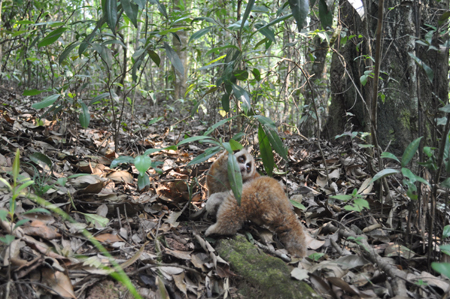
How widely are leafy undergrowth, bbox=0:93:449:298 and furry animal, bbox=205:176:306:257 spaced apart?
0.13 metres

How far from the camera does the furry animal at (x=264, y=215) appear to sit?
269cm

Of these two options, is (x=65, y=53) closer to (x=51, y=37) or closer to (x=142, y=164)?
(x=51, y=37)

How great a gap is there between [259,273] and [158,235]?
914 millimetres

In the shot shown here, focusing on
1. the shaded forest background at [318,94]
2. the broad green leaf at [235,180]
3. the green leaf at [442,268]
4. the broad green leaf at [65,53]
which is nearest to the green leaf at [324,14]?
the shaded forest background at [318,94]

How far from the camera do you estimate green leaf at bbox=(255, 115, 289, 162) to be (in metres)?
3.07

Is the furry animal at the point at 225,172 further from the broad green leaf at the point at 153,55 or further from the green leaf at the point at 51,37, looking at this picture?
the green leaf at the point at 51,37

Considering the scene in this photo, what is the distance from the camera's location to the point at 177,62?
3.20 m

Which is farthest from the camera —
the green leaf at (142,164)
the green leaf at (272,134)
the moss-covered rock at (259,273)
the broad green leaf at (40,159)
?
the green leaf at (272,134)

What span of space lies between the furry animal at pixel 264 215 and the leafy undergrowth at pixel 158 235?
128 mm

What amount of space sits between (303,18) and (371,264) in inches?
76.3

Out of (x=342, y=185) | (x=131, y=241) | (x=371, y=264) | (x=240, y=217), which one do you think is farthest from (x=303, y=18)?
(x=342, y=185)

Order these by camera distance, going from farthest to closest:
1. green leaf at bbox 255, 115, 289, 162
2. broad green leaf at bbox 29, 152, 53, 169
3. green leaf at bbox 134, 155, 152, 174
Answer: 1. green leaf at bbox 255, 115, 289, 162
2. broad green leaf at bbox 29, 152, 53, 169
3. green leaf at bbox 134, 155, 152, 174

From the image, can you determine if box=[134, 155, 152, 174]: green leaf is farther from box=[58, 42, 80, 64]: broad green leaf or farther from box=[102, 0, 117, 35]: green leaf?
box=[58, 42, 80, 64]: broad green leaf

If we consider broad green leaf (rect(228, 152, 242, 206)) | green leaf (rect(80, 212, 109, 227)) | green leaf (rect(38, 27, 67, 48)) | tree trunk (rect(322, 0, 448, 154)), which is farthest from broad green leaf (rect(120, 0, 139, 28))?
tree trunk (rect(322, 0, 448, 154))
